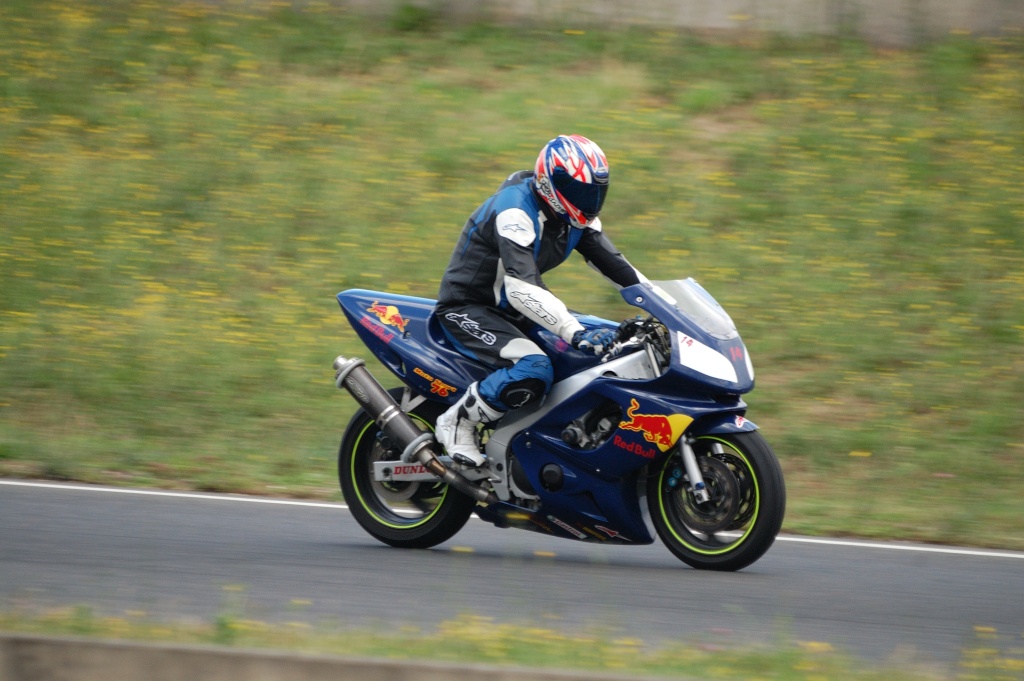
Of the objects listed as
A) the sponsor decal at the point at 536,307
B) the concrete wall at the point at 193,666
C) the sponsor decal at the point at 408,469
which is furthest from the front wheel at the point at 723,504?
the concrete wall at the point at 193,666

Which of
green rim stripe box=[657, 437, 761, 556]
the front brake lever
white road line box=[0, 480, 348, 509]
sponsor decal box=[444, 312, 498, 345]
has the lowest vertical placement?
white road line box=[0, 480, 348, 509]

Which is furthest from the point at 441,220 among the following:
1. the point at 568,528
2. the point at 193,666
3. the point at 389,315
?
the point at 193,666

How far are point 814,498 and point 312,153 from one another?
7167mm

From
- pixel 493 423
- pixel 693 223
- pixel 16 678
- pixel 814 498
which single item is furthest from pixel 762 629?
pixel 693 223

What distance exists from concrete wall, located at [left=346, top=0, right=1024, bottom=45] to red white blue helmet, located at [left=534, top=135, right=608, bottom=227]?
358 inches

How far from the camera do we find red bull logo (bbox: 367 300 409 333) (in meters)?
7.00

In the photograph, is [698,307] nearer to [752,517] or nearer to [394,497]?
[752,517]

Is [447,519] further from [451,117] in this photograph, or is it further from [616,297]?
[451,117]

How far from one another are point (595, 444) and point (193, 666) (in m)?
2.93

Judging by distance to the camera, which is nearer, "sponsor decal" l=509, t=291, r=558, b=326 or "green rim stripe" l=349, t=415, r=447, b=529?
"sponsor decal" l=509, t=291, r=558, b=326

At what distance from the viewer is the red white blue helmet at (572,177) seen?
6246mm

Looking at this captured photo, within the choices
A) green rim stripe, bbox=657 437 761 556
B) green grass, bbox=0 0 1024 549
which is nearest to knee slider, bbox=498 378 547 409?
green rim stripe, bbox=657 437 761 556

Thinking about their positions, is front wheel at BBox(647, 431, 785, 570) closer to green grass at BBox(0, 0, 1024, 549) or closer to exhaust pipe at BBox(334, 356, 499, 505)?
exhaust pipe at BBox(334, 356, 499, 505)

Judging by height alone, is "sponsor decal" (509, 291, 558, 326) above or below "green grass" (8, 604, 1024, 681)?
above
